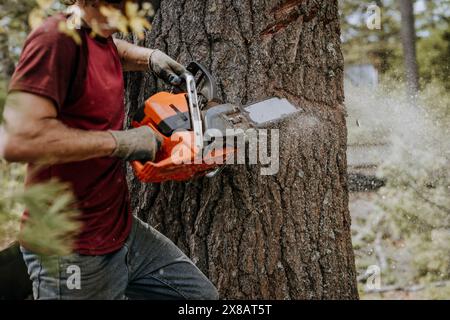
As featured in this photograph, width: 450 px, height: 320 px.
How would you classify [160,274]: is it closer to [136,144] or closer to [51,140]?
[136,144]

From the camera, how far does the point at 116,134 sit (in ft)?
5.65

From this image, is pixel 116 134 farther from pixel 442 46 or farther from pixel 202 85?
pixel 442 46

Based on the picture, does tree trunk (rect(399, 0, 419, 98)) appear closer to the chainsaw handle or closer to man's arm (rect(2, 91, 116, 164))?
the chainsaw handle

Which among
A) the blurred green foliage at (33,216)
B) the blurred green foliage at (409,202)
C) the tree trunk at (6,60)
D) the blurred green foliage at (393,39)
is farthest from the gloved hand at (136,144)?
the blurred green foliage at (393,39)

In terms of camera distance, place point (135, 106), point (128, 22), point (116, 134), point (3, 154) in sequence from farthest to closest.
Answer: point (135, 106) → point (128, 22) → point (116, 134) → point (3, 154)

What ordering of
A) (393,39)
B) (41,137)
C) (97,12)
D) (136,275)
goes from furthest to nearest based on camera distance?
(393,39) < (136,275) < (97,12) < (41,137)

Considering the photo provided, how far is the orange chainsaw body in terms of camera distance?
5.79ft

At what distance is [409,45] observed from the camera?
6.93 m

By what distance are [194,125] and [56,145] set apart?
1.54 ft

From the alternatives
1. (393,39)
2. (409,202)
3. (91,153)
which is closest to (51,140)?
(91,153)

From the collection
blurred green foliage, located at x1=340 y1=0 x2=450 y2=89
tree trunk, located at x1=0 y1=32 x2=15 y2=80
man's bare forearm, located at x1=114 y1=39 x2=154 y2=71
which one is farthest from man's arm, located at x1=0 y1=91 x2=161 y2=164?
blurred green foliage, located at x1=340 y1=0 x2=450 y2=89

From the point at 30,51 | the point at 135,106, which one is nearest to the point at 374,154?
the point at 135,106
